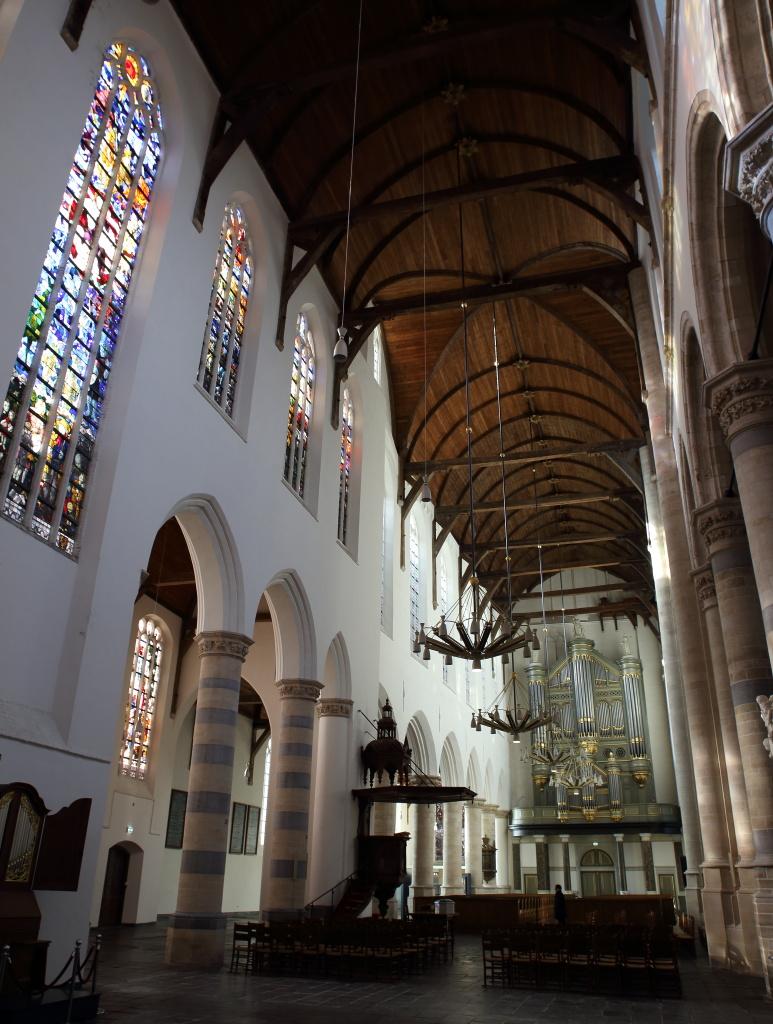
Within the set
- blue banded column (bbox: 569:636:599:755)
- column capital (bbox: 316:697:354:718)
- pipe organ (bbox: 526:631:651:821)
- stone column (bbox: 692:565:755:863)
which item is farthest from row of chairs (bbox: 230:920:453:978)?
blue banded column (bbox: 569:636:599:755)

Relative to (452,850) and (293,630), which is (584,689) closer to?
(452,850)

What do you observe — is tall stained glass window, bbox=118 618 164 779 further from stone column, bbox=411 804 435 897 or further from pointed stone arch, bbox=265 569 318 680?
stone column, bbox=411 804 435 897

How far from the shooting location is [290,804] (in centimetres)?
1470

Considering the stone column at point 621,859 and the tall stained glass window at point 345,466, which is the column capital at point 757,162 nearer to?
the tall stained glass window at point 345,466

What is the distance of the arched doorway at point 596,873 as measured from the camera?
113 ft

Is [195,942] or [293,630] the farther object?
[293,630]

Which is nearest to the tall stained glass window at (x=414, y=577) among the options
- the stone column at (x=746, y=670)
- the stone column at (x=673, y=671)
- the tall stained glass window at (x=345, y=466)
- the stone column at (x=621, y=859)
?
the tall stained glass window at (x=345, y=466)

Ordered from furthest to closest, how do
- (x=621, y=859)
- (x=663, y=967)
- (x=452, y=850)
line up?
(x=621, y=859) → (x=452, y=850) → (x=663, y=967)

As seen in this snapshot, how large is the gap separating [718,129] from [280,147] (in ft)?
32.7

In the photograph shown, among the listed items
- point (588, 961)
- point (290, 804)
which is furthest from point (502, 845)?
point (588, 961)

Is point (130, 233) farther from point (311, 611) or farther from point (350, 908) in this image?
point (350, 908)

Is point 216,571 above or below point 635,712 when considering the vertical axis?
below

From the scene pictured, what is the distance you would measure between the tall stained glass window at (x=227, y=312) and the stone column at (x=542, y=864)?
94.8 ft

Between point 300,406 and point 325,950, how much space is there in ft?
33.2
